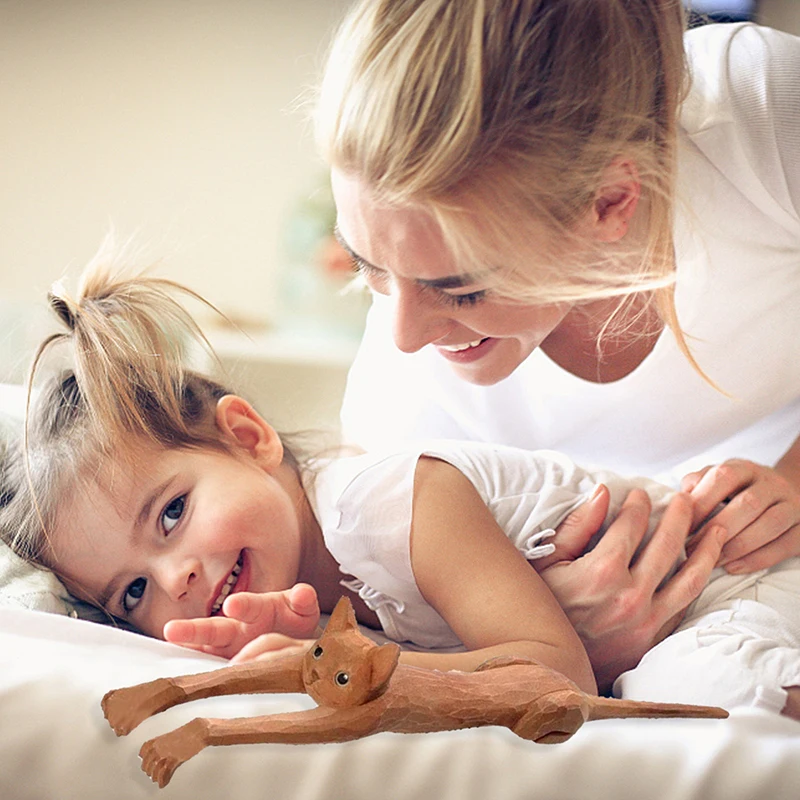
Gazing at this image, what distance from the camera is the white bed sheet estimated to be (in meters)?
0.30

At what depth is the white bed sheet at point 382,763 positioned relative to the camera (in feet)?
0.97

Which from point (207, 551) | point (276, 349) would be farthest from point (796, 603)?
point (276, 349)

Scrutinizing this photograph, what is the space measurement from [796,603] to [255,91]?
1.87ft

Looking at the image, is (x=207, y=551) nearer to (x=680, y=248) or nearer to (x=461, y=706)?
(x=461, y=706)

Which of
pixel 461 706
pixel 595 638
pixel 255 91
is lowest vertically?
pixel 595 638

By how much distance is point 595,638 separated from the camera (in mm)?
537

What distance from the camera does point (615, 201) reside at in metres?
0.55

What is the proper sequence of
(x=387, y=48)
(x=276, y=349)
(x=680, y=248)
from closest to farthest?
1. (x=387, y=48)
2. (x=680, y=248)
3. (x=276, y=349)

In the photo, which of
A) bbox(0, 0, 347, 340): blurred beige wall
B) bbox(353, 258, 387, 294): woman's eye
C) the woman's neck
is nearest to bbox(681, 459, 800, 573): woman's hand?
the woman's neck

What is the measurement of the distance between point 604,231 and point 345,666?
0.37m

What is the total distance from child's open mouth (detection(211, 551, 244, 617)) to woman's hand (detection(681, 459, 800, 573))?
285 millimetres

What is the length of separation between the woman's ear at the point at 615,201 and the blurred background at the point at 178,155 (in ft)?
0.76

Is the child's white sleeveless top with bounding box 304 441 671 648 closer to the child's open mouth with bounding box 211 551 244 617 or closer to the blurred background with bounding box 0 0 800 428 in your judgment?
the child's open mouth with bounding box 211 551 244 617

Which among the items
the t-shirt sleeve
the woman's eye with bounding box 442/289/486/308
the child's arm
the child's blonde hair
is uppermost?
the t-shirt sleeve
